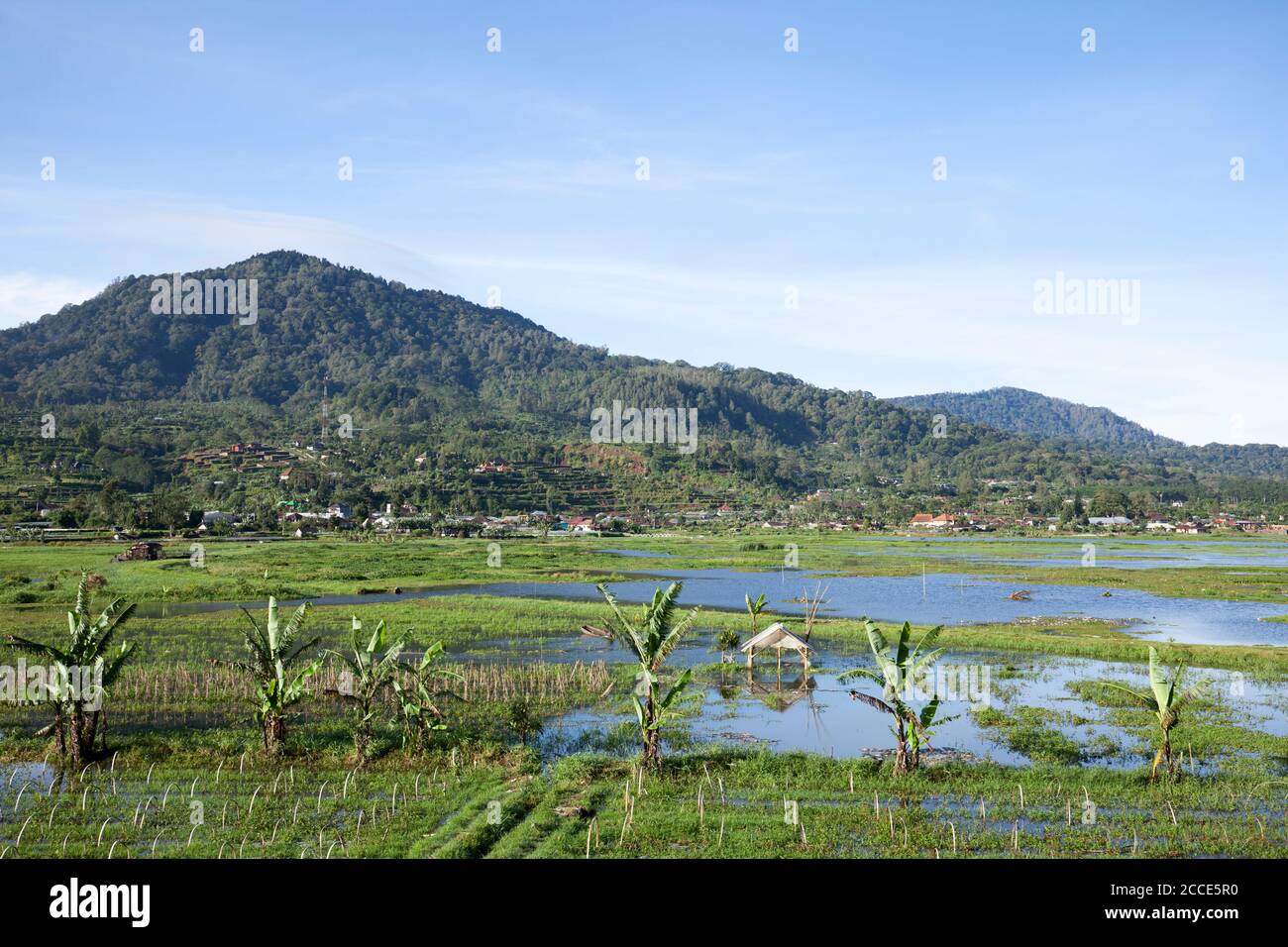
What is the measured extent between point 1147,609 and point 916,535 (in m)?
80.0

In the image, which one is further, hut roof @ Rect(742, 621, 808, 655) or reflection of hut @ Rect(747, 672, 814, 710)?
hut roof @ Rect(742, 621, 808, 655)

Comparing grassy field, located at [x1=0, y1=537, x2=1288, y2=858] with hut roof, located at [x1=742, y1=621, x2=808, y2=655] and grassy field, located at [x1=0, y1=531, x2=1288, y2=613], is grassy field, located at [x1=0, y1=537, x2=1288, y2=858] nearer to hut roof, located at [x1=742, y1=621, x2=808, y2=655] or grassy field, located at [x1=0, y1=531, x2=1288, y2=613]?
hut roof, located at [x1=742, y1=621, x2=808, y2=655]

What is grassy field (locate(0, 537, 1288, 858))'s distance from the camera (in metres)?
14.0

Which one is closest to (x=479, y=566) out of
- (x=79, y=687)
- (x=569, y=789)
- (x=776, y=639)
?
(x=776, y=639)

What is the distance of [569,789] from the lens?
17125 mm

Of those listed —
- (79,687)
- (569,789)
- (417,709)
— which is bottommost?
(569,789)

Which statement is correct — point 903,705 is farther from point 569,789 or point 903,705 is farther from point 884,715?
point 884,715

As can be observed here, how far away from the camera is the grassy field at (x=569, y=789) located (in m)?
14.0

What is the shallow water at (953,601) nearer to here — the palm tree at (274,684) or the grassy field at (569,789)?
the grassy field at (569,789)

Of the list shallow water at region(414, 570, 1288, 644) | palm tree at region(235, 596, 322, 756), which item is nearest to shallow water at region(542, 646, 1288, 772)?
palm tree at region(235, 596, 322, 756)

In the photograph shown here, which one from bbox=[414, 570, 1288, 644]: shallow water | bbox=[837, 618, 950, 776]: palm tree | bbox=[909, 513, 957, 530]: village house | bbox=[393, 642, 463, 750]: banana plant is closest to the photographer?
bbox=[837, 618, 950, 776]: palm tree

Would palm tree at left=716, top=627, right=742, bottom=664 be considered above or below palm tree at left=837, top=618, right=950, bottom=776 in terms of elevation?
below
